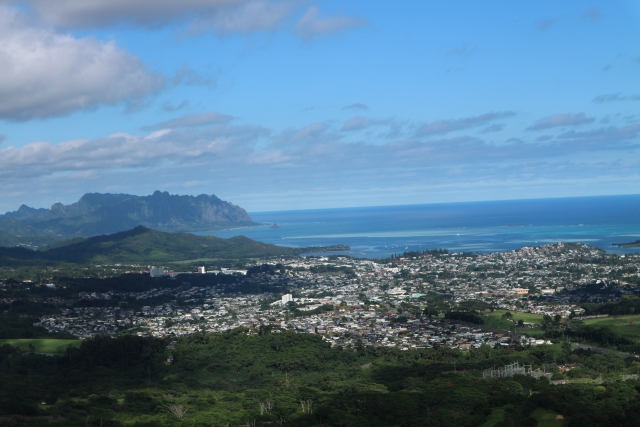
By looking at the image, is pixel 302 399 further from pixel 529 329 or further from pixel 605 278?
pixel 605 278

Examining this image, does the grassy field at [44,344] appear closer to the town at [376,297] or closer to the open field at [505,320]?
the town at [376,297]

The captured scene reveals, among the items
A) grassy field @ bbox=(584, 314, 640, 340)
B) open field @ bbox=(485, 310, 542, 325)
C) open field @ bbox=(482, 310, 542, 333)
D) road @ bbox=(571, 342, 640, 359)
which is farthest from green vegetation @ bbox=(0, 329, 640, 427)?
open field @ bbox=(485, 310, 542, 325)

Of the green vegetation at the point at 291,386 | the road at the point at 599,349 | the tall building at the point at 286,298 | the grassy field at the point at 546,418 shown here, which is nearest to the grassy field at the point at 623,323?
the road at the point at 599,349

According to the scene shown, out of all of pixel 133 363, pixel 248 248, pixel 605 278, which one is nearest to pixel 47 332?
pixel 133 363

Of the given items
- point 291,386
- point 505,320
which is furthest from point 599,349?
point 291,386

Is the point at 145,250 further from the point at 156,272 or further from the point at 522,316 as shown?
the point at 522,316
